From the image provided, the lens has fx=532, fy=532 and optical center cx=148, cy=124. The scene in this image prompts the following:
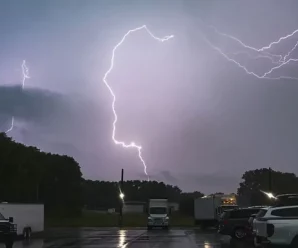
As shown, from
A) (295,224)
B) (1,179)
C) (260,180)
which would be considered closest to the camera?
(295,224)

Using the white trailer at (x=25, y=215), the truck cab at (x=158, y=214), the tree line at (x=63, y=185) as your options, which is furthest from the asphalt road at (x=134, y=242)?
the tree line at (x=63, y=185)

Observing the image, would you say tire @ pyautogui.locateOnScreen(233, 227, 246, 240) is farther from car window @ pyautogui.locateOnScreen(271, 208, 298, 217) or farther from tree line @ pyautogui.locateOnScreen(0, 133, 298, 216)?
tree line @ pyautogui.locateOnScreen(0, 133, 298, 216)

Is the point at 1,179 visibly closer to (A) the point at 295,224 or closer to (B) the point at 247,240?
(B) the point at 247,240

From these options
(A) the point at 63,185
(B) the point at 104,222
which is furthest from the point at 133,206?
(B) the point at 104,222

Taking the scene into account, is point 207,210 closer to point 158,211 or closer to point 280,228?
point 158,211

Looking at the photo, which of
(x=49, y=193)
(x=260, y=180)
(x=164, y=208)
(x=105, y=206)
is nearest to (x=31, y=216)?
(x=164, y=208)

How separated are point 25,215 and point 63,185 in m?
61.7

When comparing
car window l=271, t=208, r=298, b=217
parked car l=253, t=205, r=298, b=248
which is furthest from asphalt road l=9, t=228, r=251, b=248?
parked car l=253, t=205, r=298, b=248

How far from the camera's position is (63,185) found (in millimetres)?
97125

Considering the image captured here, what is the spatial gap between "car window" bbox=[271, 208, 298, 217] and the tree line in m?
47.5

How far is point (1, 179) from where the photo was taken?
69250 millimetres

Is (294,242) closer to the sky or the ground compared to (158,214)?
closer to the ground

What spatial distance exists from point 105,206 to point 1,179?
80995mm

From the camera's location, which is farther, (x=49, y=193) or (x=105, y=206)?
(x=105, y=206)
